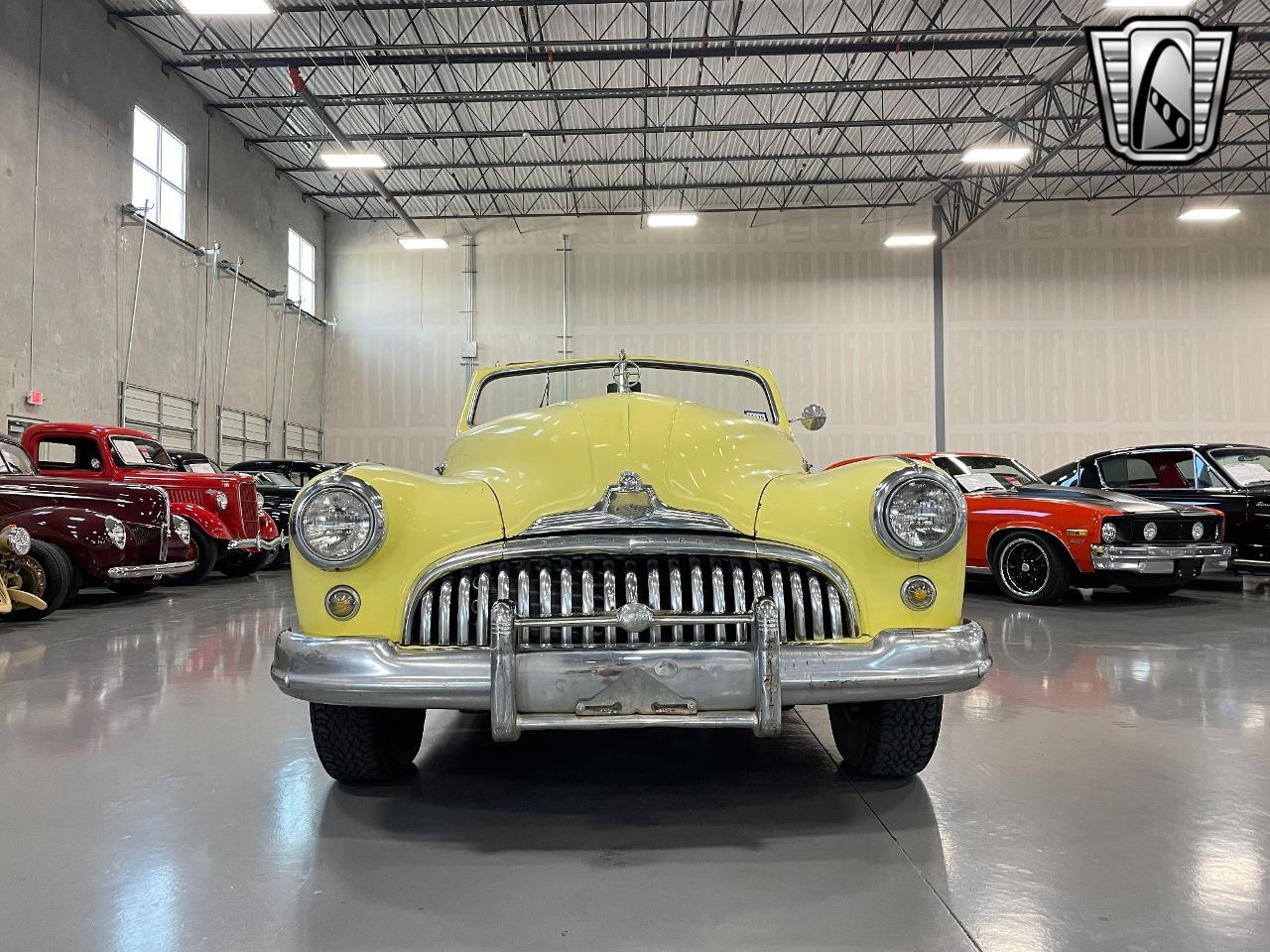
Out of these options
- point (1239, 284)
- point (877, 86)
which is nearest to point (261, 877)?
point (877, 86)

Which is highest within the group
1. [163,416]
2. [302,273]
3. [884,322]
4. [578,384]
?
[302,273]

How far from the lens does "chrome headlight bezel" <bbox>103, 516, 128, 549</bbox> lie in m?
7.27

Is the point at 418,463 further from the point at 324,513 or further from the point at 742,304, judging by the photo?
the point at 324,513

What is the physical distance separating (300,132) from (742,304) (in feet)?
31.4

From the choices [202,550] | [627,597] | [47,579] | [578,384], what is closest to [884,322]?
[202,550]

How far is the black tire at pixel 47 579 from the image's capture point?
22.5ft

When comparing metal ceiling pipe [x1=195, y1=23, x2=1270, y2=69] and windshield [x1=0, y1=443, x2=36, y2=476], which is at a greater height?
metal ceiling pipe [x1=195, y1=23, x2=1270, y2=69]

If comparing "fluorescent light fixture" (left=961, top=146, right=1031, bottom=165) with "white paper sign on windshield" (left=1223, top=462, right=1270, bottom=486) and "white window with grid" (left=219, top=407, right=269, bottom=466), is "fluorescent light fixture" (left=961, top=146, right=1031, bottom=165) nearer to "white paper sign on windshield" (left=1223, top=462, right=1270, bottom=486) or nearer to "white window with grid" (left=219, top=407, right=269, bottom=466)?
"white paper sign on windshield" (left=1223, top=462, right=1270, bottom=486)

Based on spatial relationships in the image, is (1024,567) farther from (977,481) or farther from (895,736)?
(895,736)

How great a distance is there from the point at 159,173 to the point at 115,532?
356 inches

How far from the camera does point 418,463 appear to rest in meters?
19.5

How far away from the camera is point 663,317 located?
1939 centimetres

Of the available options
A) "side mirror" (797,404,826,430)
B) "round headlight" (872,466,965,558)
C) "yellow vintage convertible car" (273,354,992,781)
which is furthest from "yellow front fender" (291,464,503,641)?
"side mirror" (797,404,826,430)

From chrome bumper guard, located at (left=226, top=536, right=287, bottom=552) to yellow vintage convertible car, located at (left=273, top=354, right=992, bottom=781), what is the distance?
7867 mm
